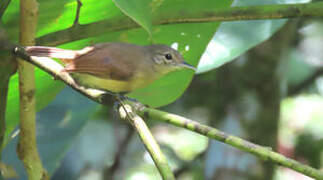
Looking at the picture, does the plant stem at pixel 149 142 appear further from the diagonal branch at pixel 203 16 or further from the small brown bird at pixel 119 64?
the small brown bird at pixel 119 64

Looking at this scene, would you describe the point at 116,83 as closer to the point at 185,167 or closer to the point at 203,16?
the point at 203,16

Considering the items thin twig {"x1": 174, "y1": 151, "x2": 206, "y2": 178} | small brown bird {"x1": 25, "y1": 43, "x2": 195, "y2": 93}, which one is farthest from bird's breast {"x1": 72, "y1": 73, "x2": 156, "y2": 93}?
thin twig {"x1": 174, "y1": 151, "x2": 206, "y2": 178}

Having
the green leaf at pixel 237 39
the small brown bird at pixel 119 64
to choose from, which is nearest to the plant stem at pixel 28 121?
the small brown bird at pixel 119 64

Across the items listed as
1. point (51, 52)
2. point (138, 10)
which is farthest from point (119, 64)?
point (138, 10)

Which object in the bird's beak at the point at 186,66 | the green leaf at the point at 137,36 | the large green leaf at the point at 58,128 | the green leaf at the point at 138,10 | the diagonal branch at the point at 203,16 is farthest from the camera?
the large green leaf at the point at 58,128

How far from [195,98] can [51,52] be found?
2.58 m

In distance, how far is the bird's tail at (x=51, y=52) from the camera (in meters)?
1.35

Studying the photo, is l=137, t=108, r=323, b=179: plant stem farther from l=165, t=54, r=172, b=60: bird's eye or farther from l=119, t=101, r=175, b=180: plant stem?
l=165, t=54, r=172, b=60: bird's eye

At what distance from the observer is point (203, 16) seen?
1.34 metres

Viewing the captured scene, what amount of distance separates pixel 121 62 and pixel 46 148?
1.83 feet

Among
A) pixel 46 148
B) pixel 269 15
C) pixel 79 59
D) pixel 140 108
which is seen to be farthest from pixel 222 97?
pixel 140 108

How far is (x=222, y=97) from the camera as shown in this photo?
316 cm

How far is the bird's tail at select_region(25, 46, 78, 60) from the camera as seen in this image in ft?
4.43

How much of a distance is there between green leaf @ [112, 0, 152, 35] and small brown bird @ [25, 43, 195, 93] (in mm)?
561
